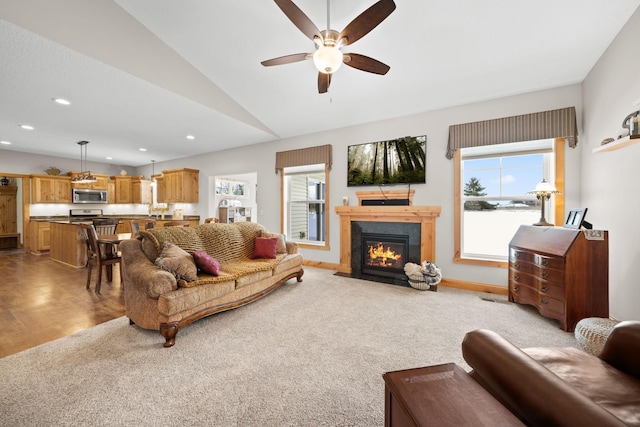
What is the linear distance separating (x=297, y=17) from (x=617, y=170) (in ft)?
10.7

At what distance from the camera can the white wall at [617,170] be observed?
7.23 feet

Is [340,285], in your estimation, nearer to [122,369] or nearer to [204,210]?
[122,369]

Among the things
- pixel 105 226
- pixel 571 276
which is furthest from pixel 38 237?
pixel 571 276

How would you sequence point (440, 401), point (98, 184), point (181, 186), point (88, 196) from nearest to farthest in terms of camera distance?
point (440, 401) < point (181, 186) < point (88, 196) < point (98, 184)

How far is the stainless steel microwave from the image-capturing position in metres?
7.36

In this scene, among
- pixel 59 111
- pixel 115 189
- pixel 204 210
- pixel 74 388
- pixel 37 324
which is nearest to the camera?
pixel 74 388

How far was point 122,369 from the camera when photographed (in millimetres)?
1860

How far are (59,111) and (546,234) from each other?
6.87 meters

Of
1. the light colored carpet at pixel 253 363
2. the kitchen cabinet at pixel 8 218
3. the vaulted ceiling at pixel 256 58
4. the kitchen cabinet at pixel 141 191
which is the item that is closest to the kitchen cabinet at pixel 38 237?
the kitchen cabinet at pixel 8 218

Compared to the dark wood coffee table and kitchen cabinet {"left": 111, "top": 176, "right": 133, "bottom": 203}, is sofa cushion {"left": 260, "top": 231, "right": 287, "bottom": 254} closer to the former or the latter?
the dark wood coffee table

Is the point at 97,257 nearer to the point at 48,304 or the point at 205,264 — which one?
the point at 48,304

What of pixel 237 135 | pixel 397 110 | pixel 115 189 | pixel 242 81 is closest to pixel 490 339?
pixel 397 110

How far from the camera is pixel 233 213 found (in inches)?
290

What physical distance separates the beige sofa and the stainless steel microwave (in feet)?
21.9
